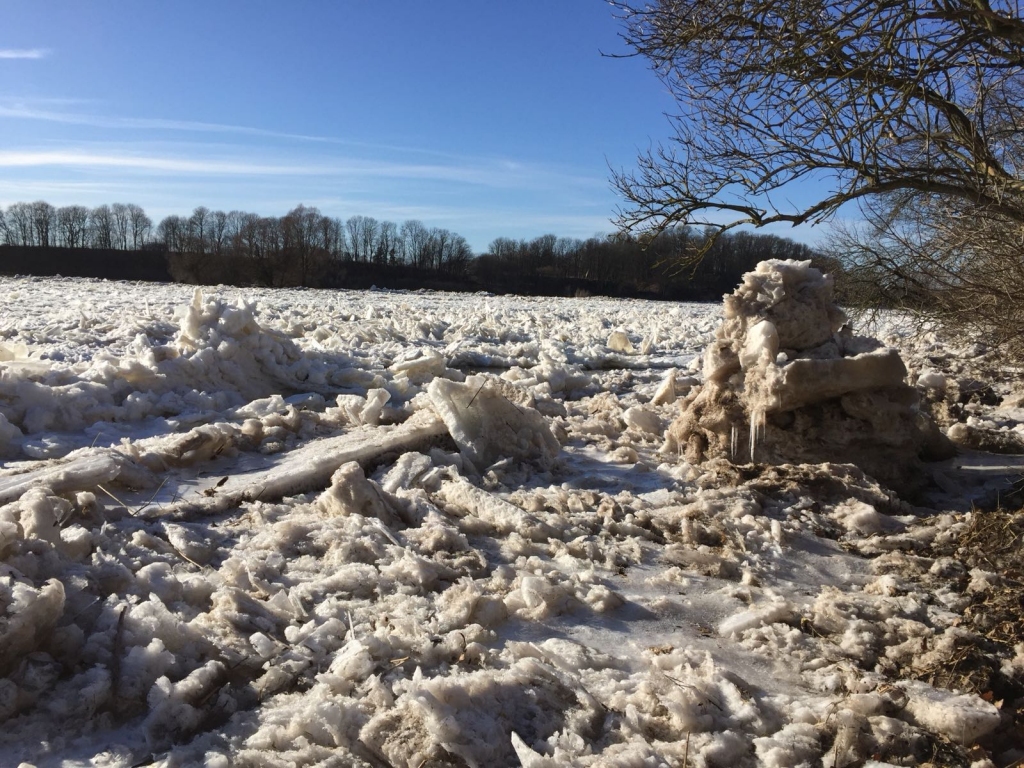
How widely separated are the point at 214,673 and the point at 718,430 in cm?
372

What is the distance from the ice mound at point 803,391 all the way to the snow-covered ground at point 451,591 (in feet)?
1.06

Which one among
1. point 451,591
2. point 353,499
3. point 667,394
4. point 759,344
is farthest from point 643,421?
point 451,591

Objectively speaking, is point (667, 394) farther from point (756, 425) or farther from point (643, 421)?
point (756, 425)

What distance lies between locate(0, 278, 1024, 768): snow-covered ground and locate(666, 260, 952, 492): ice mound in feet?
1.06

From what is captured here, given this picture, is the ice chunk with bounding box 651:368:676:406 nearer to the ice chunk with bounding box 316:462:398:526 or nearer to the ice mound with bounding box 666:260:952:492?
the ice mound with bounding box 666:260:952:492

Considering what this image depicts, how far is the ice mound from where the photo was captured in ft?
16.3

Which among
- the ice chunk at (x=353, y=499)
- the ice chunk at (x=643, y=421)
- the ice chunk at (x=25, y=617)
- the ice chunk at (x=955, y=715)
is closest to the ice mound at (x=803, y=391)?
the ice chunk at (x=643, y=421)

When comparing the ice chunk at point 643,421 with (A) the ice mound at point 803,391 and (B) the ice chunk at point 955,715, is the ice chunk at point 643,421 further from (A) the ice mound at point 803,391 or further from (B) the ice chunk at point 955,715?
(B) the ice chunk at point 955,715

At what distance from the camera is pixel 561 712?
8.06 feet

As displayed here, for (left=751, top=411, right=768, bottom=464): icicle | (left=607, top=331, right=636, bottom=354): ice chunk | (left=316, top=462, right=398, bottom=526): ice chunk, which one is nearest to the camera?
(left=316, top=462, right=398, bottom=526): ice chunk

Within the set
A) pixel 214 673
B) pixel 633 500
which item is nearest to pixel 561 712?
pixel 214 673

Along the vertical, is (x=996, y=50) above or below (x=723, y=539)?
above

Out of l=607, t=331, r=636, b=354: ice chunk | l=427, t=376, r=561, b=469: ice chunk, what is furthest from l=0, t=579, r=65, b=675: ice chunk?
l=607, t=331, r=636, b=354: ice chunk

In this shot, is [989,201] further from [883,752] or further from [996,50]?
[883,752]
